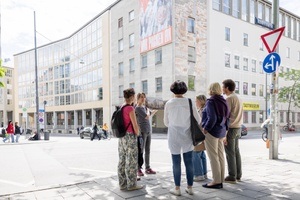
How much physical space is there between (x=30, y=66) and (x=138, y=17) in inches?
1362

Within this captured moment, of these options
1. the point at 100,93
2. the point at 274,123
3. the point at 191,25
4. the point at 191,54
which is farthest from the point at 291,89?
the point at 274,123

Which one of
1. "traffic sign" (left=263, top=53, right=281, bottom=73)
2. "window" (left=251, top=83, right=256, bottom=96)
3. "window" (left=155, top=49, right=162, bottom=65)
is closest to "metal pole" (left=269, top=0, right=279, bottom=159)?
"traffic sign" (left=263, top=53, right=281, bottom=73)

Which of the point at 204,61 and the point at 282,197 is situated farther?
the point at 204,61

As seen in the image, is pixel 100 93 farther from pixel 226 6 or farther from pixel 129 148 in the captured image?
pixel 129 148

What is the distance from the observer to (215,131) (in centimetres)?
470

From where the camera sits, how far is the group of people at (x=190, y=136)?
4422mm

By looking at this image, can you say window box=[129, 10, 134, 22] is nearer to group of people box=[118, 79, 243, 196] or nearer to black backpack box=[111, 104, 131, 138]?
group of people box=[118, 79, 243, 196]

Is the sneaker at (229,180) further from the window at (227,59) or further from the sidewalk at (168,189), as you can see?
the window at (227,59)

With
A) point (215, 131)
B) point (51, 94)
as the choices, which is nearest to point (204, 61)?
point (215, 131)

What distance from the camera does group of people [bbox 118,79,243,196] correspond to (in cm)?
442

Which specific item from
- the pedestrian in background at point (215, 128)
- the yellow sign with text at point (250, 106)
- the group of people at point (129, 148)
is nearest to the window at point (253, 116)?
the yellow sign with text at point (250, 106)

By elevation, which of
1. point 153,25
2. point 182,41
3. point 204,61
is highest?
point 153,25

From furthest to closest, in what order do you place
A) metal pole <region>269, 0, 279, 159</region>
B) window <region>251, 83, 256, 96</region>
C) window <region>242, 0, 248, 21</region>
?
1. window <region>251, 83, 256, 96</region>
2. window <region>242, 0, 248, 21</region>
3. metal pole <region>269, 0, 279, 159</region>

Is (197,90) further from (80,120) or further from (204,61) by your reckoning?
(80,120)
